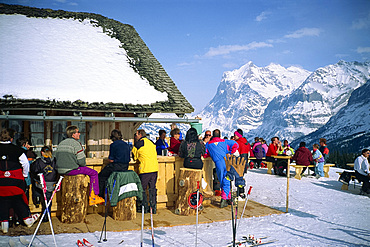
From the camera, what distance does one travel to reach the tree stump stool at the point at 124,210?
7879 millimetres

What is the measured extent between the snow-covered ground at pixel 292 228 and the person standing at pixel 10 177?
0.64 m

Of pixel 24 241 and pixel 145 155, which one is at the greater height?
pixel 145 155

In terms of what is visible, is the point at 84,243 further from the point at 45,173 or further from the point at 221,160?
the point at 221,160

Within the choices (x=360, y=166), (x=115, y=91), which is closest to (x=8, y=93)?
(x=115, y=91)

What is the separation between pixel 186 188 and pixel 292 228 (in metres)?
2.64

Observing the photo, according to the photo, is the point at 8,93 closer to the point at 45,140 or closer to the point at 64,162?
the point at 45,140

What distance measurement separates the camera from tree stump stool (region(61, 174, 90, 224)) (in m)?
7.54

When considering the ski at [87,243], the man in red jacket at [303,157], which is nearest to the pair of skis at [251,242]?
the ski at [87,243]

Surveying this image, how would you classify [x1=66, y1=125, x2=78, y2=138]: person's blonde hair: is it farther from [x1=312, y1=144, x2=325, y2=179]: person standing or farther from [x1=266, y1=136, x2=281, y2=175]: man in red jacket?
[x1=312, y1=144, x2=325, y2=179]: person standing

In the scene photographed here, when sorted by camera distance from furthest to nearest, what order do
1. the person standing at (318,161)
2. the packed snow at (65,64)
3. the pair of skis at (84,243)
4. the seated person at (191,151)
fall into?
the person standing at (318,161), the packed snow at (65,64), the seated person at (191,151), the pair of skis at (84,243)

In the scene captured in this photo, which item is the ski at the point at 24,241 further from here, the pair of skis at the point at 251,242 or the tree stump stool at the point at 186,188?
the pair of skis at the point at 251,242

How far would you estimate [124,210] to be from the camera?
25.9ft

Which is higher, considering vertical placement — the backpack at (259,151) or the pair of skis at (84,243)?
Answer: the backpack at (259,151)

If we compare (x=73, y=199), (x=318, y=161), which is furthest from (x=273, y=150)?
(x=73, y=199)
